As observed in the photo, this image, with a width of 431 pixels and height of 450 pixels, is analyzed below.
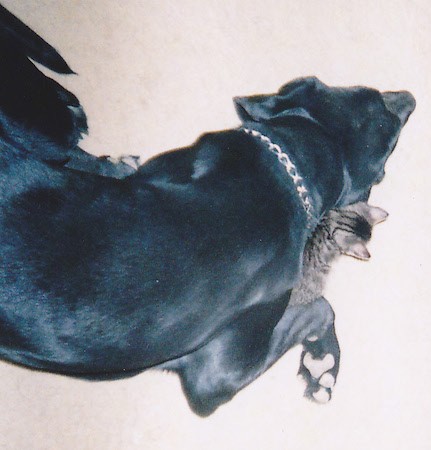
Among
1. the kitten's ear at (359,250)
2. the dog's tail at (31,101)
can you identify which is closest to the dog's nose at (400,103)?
the kitten's ear at (359,250)

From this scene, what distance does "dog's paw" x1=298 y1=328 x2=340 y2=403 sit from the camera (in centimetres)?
185

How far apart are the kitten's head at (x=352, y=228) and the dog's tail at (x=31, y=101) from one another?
0.85m

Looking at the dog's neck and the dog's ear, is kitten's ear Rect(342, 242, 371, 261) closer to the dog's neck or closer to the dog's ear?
the dog's neck

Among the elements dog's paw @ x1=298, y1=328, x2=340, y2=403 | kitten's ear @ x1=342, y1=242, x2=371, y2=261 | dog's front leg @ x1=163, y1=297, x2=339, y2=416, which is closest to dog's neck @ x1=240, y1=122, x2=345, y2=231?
kitten's ear @ x1=342, y1=242, x2=371, y2=261

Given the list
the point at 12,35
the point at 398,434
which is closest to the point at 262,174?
the point at 12,35

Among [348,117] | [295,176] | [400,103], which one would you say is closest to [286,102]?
[348,117]

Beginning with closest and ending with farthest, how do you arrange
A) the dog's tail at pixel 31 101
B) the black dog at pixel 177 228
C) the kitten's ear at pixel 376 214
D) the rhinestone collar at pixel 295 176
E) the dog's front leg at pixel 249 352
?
the black dog at pixel 177 228
the dog's tail at pixel 31 101
the rhinestone collar at pixel 295 176
the dog's front leg at pixel 249 352
the kitten's ear at pixel 376 214

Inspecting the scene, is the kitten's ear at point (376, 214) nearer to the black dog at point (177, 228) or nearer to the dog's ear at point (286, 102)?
the black dog at point (177, 228)

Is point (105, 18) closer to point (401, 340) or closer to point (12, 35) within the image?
point (12, 35)

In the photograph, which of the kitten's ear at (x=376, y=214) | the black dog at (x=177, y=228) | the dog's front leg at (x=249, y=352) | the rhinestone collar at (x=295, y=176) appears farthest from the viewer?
the kitten's ear at (x=376, y=214)

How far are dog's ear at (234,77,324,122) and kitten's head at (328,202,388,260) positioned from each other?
331mm

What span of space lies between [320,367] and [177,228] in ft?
2.85

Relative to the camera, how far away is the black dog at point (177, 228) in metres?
1.18

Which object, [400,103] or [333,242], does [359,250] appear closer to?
[333,242]
